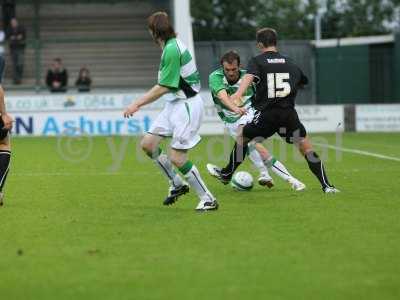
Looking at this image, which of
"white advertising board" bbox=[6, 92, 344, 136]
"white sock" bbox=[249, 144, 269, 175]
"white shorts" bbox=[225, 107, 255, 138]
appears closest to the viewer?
"white shorts" bbox=[225, 107, 255, 138]

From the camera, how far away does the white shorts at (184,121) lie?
9.91 meters

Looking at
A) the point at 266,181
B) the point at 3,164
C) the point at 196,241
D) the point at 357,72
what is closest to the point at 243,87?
the point at 266,181

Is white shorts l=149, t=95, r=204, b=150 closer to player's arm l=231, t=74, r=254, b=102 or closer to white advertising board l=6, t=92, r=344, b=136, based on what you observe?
player's arm l=231, t=74, r=254, b=102

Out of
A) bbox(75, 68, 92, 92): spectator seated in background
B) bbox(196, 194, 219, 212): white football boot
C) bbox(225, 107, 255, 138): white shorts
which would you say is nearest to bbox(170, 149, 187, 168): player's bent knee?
bbox(196, 194, 219, 212): white football boot

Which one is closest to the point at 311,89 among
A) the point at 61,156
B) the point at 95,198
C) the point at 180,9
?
the point at 180,9

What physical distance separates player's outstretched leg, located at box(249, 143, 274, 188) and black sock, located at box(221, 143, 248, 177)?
17.5 inches

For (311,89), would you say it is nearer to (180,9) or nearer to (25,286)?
(180,9)

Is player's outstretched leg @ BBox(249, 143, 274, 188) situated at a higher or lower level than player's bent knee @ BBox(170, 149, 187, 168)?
A: lower

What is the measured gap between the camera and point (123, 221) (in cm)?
955

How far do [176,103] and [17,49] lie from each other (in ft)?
71.5

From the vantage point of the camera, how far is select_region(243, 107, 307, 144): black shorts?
11.7 metres

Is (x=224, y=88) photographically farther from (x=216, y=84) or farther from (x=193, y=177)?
(x=193, y=177)

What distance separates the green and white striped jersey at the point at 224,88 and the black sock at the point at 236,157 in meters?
0.43

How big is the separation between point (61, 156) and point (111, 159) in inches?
54.9
